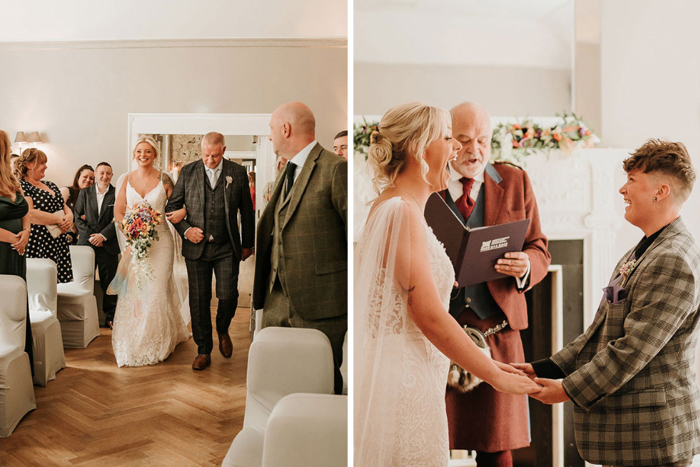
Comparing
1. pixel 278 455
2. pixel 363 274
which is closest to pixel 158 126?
pixel 363 274

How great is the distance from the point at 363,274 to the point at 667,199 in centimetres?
82

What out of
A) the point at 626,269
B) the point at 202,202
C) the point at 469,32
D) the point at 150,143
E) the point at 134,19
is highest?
the point at 134,19

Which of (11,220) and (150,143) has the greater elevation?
(150,143)

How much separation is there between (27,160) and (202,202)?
2.56 feet

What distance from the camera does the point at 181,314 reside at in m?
2.37

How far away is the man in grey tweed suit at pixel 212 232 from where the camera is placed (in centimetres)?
221

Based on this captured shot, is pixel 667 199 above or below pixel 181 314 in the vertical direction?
above

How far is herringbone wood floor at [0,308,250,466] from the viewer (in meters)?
2.14

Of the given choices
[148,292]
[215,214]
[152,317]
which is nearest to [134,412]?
[152,317]

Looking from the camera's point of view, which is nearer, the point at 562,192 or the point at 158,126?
Result: the point at 562,192

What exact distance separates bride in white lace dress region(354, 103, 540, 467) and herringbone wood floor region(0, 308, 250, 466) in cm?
110

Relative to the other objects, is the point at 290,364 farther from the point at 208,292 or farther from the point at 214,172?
the point at 214,172

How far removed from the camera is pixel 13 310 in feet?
7.17

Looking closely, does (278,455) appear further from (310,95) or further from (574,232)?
(310,95)
